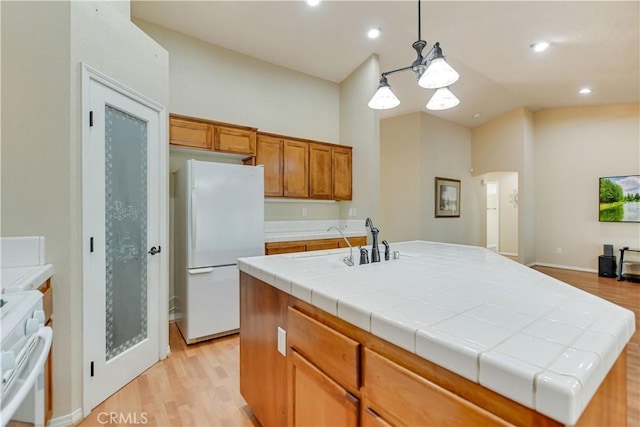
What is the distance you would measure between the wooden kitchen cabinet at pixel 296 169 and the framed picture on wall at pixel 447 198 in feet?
10.8

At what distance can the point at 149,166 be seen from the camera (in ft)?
7.68

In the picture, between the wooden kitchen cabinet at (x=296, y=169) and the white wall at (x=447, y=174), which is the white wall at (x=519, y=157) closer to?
the white wall at (x=447, y=174)

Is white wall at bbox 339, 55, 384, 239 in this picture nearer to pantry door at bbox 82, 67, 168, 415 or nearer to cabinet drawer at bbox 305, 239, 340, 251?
cabinet drawer at bbox 305, 239, 340, 251

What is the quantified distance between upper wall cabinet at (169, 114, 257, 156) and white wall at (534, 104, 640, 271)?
6.30 metres

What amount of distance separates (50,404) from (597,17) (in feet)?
18.2

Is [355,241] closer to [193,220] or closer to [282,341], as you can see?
[193,220]

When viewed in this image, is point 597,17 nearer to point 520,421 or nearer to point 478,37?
point 478,37

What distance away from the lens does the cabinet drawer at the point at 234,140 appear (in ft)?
10.6

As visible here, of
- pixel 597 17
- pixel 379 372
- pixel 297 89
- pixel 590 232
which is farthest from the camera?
pixel 590 232

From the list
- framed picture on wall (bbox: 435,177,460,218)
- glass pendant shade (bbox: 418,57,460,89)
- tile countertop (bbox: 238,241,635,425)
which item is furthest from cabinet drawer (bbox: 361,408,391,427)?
framed picture on wall (bbox: 435,177,460,218)

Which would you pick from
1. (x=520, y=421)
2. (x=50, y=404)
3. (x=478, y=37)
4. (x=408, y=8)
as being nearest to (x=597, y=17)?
(x=478, y=37)

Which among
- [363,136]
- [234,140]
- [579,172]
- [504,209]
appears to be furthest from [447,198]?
[234,140]

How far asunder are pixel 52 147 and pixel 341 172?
3.18 meters

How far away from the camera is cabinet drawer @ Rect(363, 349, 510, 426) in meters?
0.64
